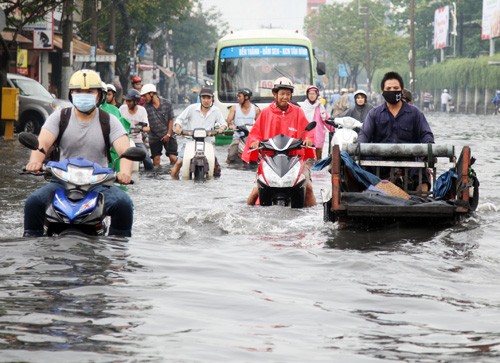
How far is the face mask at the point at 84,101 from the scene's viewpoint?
9.01 m

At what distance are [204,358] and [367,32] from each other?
103 m

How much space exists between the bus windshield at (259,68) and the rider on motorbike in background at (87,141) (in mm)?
22273

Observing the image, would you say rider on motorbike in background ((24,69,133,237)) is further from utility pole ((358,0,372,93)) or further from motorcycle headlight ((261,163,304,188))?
utility pole ((358,0,372,93))

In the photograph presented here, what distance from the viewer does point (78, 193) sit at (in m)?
8.65

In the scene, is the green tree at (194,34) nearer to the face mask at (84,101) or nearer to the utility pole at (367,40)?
the utility pole at (367,40)

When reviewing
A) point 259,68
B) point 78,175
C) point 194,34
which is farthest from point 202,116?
point 194,34

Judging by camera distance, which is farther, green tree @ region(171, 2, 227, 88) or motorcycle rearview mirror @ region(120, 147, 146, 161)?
green tree @ region(171, 2, 227, 88)

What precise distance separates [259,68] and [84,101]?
22922 millimetres

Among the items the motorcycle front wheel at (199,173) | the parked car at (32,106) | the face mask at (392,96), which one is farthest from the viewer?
the parked car at (32,106)

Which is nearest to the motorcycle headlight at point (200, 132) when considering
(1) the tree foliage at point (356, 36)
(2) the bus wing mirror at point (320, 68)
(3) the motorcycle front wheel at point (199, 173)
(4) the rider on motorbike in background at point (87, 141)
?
(3) the motorcycle front wheel at point (199, 173)

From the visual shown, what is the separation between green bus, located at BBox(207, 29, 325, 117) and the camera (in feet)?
103

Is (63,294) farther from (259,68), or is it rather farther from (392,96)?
(259,68)

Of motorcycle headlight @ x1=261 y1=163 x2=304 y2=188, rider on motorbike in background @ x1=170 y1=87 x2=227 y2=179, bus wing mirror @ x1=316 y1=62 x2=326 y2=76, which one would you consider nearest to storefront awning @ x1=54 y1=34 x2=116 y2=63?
bus wing mirror @ x1=316 y1=62 x2=326 y2=76

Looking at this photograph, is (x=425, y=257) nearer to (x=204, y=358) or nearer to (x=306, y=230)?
(x=306, y=230)
